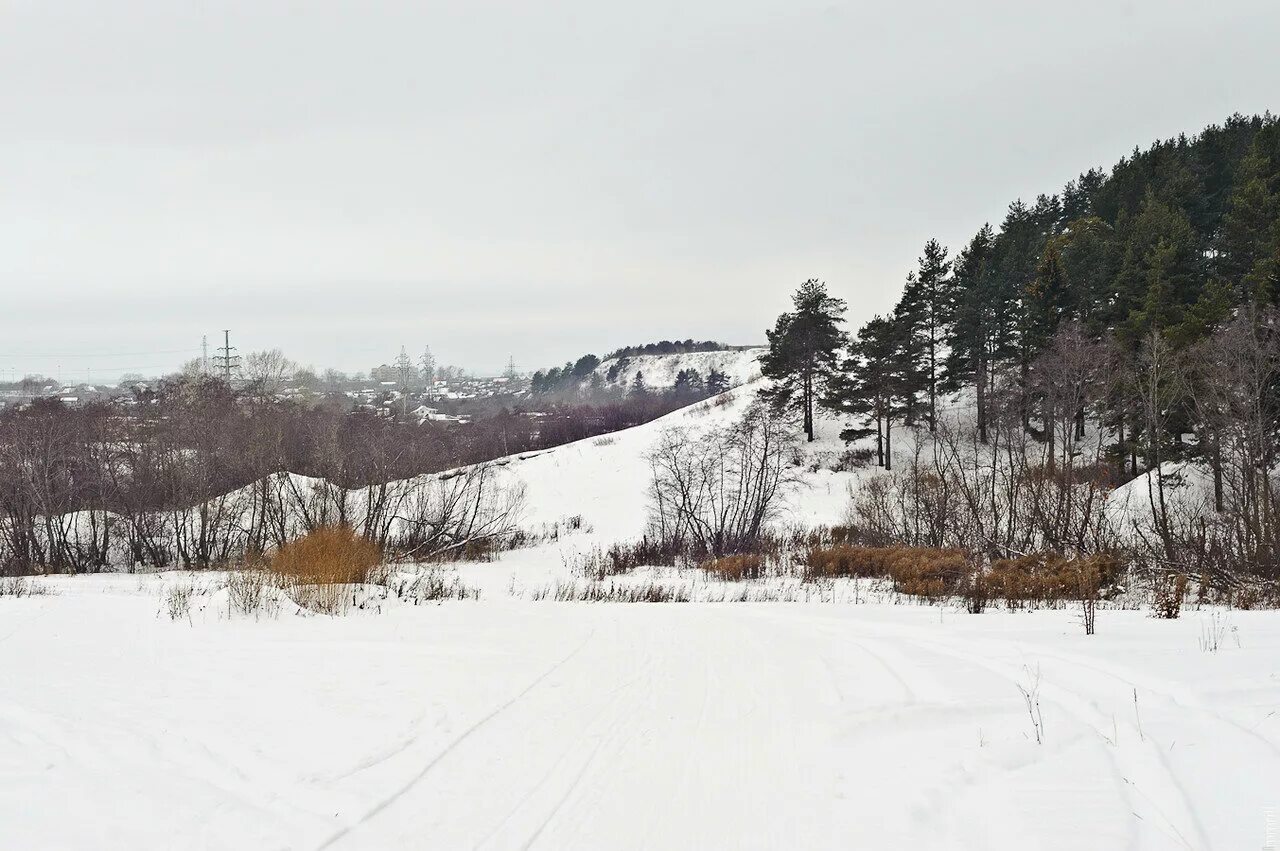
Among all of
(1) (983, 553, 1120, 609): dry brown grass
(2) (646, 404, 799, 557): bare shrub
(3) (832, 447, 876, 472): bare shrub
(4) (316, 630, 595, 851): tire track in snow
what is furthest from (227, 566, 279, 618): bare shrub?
(3) (832, 447, 876, 472): bare shrub

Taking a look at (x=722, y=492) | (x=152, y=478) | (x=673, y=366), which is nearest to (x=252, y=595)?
(x=722, y=492)

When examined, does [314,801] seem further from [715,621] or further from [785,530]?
[785,530]

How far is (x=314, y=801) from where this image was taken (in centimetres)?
412

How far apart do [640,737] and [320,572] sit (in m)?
8.14

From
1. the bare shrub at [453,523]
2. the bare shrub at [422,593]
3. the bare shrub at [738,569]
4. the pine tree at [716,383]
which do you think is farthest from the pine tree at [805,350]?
the pine tree at [716,383]

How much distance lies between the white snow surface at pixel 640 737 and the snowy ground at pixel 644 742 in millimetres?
22

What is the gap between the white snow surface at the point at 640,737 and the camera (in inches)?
146

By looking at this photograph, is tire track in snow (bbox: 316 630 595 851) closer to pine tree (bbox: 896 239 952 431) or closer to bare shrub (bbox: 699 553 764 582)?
bare shrub (bbox: 699 553 764 582)

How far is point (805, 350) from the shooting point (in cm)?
4281

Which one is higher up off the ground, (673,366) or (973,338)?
(673,366)

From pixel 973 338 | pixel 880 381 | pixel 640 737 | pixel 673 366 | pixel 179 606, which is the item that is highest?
pixel 673 366

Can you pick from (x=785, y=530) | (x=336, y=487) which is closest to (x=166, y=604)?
(x=336, y=487)

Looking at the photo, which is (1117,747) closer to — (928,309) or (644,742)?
(644,742)

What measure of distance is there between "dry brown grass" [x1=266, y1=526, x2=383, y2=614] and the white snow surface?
7.40 ft
